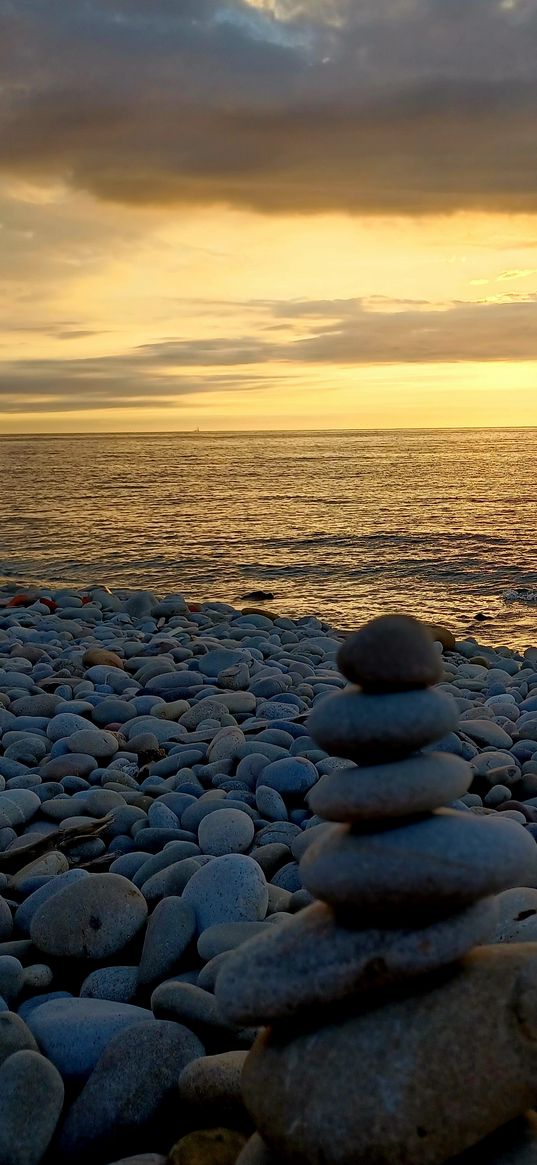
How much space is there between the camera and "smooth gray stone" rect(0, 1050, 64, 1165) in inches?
100

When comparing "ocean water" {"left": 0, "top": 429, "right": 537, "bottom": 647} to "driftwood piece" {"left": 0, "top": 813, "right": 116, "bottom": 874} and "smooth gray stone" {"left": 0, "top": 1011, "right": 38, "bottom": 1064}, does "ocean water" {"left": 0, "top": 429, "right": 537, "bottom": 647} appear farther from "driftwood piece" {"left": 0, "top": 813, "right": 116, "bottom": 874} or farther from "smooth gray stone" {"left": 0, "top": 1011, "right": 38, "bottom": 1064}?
"smooth gray stone" {"left": 0, "top": 1011, "right": 38, "bottom": 1064}

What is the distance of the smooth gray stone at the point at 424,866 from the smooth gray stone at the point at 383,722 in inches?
7.8

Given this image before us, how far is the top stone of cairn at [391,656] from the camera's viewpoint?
225cm

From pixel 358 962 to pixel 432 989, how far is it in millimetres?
192

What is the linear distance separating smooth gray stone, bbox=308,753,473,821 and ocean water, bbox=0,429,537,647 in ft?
37.2

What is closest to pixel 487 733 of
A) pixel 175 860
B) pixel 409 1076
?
pixel 175 860

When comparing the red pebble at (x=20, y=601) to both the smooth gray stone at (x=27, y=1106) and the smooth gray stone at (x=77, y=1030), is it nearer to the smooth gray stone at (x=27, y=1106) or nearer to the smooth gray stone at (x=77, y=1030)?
the smooth gray stone at (x=77, y=1030)

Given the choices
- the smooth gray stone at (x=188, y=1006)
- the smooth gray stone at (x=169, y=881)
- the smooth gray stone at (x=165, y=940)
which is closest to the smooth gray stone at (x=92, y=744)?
the smooth gray stone at (x=169, y=881)

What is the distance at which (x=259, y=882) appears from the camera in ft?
12.3

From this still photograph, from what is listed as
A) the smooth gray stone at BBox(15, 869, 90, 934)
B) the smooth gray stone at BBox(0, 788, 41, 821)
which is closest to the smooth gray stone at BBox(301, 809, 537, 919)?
the smooth gray stone at BBox(15, 869, 90, 934)

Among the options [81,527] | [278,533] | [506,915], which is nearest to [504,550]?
[278,533]

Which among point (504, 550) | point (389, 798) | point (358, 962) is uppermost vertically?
point (389, 798)

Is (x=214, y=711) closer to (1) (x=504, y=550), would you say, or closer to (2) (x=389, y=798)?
(2) (x=389, y=798)

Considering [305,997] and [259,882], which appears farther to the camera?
[259,882]
